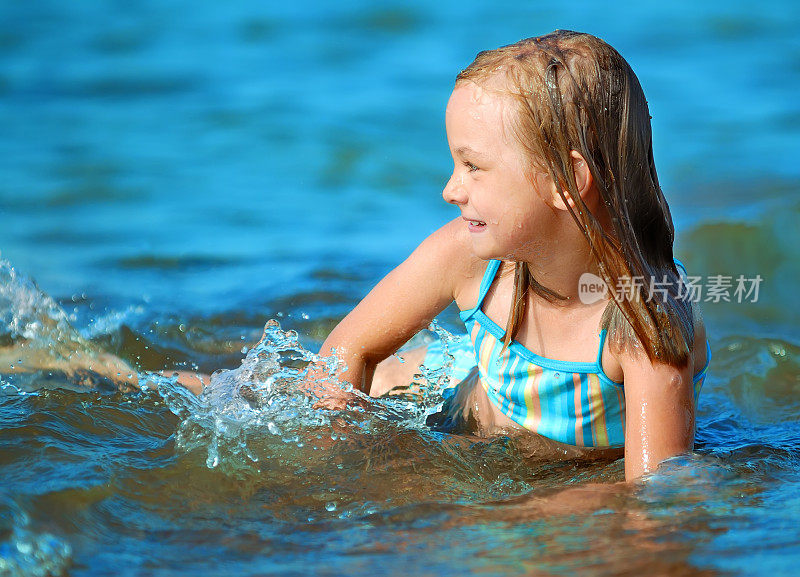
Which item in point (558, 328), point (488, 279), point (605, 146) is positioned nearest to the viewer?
point (605, 146)

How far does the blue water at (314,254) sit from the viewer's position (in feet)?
7.03

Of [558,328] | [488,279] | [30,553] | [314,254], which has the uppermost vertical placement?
[314,254]

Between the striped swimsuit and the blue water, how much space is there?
0.37ft

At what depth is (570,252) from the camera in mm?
2484

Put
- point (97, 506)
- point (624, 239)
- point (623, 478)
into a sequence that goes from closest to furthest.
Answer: point (97, 506)
point (624, 239)
point (623, 478)

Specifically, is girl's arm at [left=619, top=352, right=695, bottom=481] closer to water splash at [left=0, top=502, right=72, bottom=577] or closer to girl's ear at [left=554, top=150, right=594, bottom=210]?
girl's ear at [left=554, top=150, right=594, bottom=210]

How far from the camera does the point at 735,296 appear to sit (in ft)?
14.4

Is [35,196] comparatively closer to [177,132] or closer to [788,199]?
[177,132]

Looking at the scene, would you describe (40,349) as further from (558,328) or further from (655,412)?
(655,412)

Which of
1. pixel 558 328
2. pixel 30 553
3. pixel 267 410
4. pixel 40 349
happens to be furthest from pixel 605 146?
pixel 40 349

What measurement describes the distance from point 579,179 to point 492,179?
0.70 ft

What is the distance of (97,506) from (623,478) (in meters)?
1.37

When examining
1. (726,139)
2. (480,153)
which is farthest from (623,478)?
(726,139)

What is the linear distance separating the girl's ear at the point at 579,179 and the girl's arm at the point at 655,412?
0.43 meters
